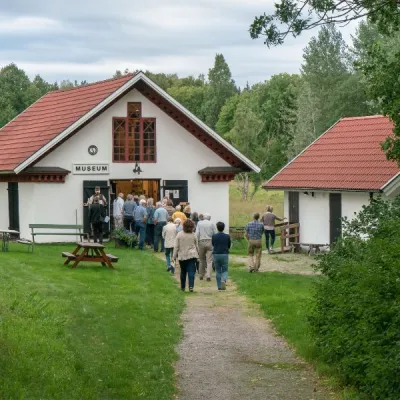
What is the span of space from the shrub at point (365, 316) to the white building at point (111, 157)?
20.5 metres

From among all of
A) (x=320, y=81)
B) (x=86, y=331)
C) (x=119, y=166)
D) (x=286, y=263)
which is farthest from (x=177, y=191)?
(x=320, y=81)

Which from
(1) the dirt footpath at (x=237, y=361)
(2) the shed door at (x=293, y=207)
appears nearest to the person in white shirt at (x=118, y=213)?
(2) the shed door at (x=293, y=207)

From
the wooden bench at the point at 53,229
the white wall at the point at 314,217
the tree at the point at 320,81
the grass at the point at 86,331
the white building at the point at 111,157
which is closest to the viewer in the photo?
the grass at the point at 86,331

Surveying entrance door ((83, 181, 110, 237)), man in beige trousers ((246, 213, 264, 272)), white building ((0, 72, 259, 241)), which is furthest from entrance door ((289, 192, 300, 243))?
man in beige trousers ((246, 213, 264, 272))

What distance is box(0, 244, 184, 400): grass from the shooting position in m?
11.7

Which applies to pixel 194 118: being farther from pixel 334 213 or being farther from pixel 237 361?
pixel 237 361

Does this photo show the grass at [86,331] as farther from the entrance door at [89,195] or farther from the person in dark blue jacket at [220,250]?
the entrance door at [89,195]

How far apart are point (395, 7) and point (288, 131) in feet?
240

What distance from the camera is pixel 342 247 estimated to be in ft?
49.6

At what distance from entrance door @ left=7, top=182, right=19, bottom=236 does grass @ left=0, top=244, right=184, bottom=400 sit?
960 cm

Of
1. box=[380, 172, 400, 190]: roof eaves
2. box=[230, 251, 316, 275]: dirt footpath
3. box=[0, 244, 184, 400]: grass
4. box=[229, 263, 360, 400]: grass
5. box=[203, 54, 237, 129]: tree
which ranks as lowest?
box=[230, 251, 316, 275]: dirt footpath

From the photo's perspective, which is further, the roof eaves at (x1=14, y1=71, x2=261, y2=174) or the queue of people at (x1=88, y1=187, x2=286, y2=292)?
the roof eaves at (x1=14, y1=71, x2=261, y2=174)

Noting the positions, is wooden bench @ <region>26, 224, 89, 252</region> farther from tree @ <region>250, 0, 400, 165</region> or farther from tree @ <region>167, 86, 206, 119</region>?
tree @ <region>167, 86, 206, 119</region>

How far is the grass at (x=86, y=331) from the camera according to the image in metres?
11.7
